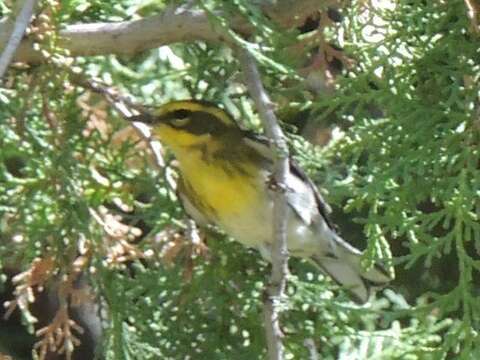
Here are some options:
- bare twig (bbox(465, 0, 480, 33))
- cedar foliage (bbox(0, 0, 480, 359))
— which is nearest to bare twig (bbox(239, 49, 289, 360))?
cedar foliage (bbox(0, 0, 480, 359))

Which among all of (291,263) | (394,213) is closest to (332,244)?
(291,263)

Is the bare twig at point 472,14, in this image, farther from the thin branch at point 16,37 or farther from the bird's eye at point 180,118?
the bird's eye at point 180,118

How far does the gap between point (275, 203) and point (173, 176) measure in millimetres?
646

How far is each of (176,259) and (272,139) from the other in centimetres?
54

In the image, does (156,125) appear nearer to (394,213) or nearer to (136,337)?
(136,337)

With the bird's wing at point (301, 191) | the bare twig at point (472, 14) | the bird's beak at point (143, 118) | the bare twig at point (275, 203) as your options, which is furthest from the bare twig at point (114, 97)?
the bare twig at point (472, 14)

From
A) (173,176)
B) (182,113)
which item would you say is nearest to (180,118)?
(182,113)

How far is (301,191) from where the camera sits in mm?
1879

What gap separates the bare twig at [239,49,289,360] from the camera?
1382mm

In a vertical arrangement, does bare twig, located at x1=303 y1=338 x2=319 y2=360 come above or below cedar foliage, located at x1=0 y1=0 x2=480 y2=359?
below

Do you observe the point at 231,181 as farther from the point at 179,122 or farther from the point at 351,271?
the point at 351,271

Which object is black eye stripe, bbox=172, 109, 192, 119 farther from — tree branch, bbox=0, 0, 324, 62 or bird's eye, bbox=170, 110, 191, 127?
tree branch, bbox=0, 0, 324, 62

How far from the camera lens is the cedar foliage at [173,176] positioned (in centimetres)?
142

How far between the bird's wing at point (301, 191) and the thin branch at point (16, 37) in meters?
0.46
